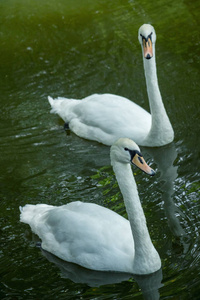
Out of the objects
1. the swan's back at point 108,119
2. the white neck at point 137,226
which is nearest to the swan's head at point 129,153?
the white neck at point 137,226

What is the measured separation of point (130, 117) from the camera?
9766 mm

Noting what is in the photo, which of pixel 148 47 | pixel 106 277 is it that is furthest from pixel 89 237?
pixel 148 47

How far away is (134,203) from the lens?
6645 mm

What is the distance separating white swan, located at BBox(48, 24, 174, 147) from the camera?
9.38 m

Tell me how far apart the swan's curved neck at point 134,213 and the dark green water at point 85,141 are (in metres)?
0.36

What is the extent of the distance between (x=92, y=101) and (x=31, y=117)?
129 cm

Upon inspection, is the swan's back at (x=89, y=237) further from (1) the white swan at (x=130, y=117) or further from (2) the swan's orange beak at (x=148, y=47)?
(2) the swan's orange beak at (x=148, y=47)

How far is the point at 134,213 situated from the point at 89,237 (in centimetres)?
63

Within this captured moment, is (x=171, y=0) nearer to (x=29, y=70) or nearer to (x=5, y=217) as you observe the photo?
(x=29, y=70)

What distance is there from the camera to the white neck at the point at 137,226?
6.60 m

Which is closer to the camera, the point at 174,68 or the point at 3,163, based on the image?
the point at 3,163

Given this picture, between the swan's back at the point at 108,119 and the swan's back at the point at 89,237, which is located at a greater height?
the swan's back at the point at 108,119

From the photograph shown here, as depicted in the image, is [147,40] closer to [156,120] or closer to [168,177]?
[156,120]

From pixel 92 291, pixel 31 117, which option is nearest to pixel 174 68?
pixel 31 117
